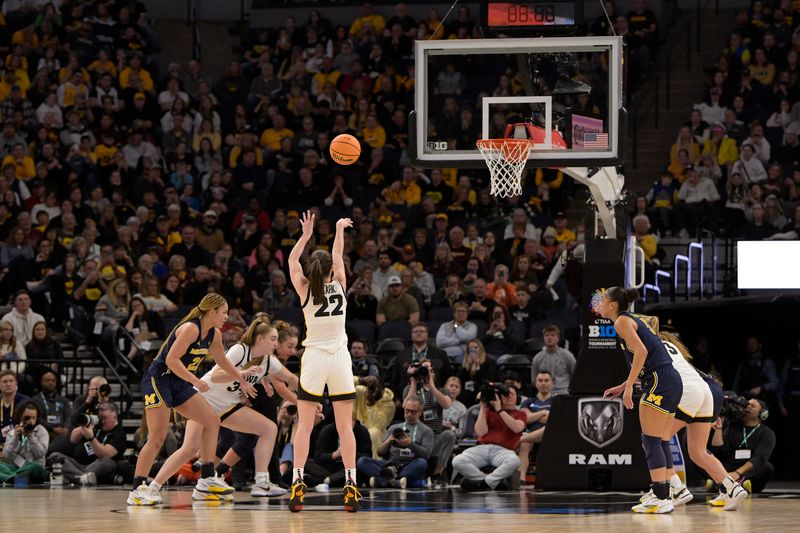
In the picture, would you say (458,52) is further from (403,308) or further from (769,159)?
(769,159)

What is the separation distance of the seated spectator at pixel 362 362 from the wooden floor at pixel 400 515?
369 centimetres

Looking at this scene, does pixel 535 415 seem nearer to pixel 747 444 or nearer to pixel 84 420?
pixel 747 444

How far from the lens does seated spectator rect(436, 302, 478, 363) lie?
60.1 ft

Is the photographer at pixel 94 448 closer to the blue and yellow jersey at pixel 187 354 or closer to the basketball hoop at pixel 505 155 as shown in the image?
the blue and yellow jersey at pixel 187 354

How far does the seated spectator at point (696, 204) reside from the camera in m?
20.4

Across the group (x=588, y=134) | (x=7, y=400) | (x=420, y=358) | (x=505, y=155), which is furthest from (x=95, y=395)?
(x=588, y=134)

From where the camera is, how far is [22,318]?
19328 millimetres

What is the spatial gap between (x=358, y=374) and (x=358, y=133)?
7.70 m

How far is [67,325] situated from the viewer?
785 inches

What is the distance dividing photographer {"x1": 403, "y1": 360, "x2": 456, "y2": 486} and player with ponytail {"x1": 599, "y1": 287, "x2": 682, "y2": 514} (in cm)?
456

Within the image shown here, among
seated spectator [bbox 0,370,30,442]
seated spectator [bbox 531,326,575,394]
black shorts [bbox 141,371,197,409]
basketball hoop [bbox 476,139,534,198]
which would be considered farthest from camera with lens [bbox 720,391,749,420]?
seated spectator [bbox 0,370,30,442]

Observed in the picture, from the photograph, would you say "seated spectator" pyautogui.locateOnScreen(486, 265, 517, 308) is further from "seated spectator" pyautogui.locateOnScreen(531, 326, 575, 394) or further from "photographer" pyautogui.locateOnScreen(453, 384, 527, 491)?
"photographer" pyautogui.locateOnScreen(453, 384, 527, 491)

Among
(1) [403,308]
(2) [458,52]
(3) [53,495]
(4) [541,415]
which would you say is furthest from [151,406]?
(1) [403,308]

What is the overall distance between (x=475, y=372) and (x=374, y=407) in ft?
5.56
